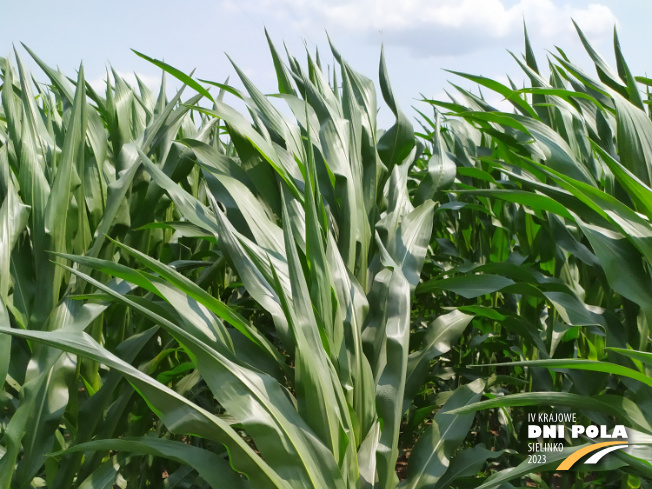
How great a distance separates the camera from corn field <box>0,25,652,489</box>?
0.66 meters

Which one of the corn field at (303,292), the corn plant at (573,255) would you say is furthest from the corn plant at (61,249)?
the corn plant at (573,255)

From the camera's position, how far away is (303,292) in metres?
0.67

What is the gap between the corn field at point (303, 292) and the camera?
658mm

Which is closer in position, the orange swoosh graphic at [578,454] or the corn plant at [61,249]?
the orange swoosh graphic at [578,454]

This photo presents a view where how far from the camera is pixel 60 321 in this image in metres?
0.93

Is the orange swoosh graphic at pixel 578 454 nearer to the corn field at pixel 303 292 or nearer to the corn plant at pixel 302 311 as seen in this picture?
the corn field at pixel 303 292

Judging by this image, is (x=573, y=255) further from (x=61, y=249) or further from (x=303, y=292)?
(x=61, y=249)

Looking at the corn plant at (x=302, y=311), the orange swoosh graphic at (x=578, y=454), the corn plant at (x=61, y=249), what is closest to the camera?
the corn plant at (x=302, y=311)

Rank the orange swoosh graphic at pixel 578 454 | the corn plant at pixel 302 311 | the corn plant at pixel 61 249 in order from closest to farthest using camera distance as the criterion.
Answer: the corn plant at pixel 302 311, the orange swoosh graphic at pixel 578 454, the corn plant at pixel 61 249

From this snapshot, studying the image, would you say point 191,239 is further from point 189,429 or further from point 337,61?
point 189,429

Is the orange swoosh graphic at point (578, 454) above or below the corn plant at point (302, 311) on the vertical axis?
below

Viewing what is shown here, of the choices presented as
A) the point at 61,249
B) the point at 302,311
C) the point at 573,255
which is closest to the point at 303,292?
the point at 302,311

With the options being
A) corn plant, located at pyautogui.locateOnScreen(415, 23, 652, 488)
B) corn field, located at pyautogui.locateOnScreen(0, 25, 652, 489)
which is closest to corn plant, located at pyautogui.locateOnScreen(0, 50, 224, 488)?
corn field, located at pyautogui.locateOnScreen(0, 25, 652, 489)

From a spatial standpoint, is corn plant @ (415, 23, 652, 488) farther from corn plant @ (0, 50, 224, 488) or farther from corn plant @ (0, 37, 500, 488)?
corn plant @ (0, 50, 224, 488)
